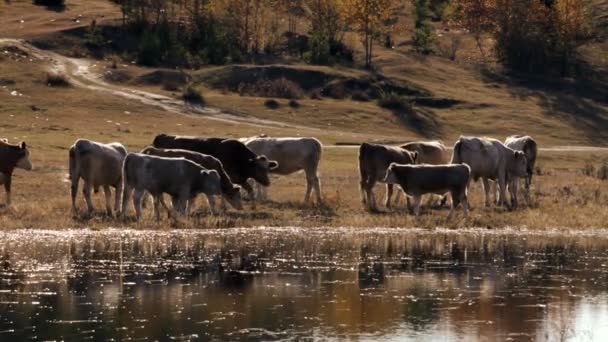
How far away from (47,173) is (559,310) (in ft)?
74.3

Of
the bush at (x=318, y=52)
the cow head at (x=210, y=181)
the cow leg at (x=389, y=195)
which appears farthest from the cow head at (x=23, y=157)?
the bush at (x=318, y=52)

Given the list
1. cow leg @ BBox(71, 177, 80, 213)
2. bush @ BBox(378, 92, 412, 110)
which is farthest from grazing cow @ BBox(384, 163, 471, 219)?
bush @ BBox(378, 92, 412, 110)

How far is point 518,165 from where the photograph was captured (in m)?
34.4

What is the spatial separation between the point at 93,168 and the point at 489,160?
10103mm

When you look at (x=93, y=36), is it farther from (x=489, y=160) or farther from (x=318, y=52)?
(x=489, y=160)

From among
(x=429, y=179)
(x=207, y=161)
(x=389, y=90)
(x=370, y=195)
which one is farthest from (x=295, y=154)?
(x=389, y=90)

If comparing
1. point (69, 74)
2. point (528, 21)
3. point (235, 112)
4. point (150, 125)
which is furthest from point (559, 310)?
point (528, 21)

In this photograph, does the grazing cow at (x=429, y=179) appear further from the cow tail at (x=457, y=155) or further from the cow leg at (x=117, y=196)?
the cow leg at (x=117, y=196)

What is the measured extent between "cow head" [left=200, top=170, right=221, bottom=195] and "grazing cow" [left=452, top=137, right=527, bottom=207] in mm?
7076

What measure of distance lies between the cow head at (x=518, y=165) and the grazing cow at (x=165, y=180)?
896 cm

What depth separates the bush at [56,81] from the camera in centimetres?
7081

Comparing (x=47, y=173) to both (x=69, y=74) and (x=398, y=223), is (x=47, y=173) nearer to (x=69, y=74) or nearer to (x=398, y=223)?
(x=398, y=223)

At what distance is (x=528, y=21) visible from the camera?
94.6 metres

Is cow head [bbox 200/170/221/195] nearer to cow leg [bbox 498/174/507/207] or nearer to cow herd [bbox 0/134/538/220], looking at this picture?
cow herd [bbox 0/134/538/220]
